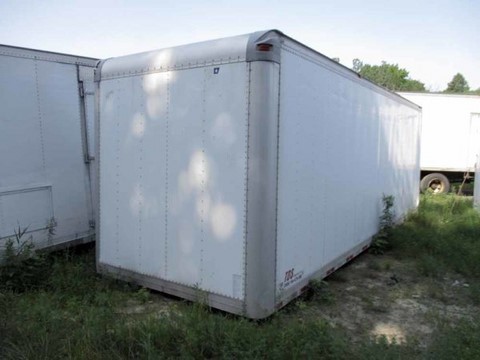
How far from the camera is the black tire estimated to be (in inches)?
597

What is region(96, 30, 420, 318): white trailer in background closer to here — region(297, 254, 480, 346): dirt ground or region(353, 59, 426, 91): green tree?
region(297, 254, 480, 346): dirt ground

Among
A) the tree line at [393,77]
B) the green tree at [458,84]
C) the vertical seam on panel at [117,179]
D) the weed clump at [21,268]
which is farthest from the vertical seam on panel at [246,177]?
the green tree at [458,84]

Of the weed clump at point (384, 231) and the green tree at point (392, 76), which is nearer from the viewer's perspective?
the weed clump at point (384, 231)

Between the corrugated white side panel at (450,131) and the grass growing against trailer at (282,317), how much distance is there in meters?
8.56

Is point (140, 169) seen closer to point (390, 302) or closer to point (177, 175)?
point (177, 175)

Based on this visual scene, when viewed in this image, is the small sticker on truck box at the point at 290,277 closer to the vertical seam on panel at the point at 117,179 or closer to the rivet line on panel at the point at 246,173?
the rivet line on panel at the point at 246,173

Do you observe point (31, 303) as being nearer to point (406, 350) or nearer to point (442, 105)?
point (406, 350)

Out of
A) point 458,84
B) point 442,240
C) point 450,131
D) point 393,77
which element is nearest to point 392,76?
point 393,77

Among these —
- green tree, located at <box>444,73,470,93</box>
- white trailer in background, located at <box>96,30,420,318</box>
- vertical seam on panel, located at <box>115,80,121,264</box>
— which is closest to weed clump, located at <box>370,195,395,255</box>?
white trailer in background, located at <box>96,30,420,318</box>

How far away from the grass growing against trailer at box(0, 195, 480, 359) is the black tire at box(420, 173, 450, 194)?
28.5ft

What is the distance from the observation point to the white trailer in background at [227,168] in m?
3.93

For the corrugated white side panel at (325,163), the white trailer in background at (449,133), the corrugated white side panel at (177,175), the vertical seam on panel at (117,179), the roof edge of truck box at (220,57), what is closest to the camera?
the roof edge of truck box at (220,57)

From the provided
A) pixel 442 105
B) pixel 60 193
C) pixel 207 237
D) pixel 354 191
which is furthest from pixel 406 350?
pixel 442 105

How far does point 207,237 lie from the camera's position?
427cm
